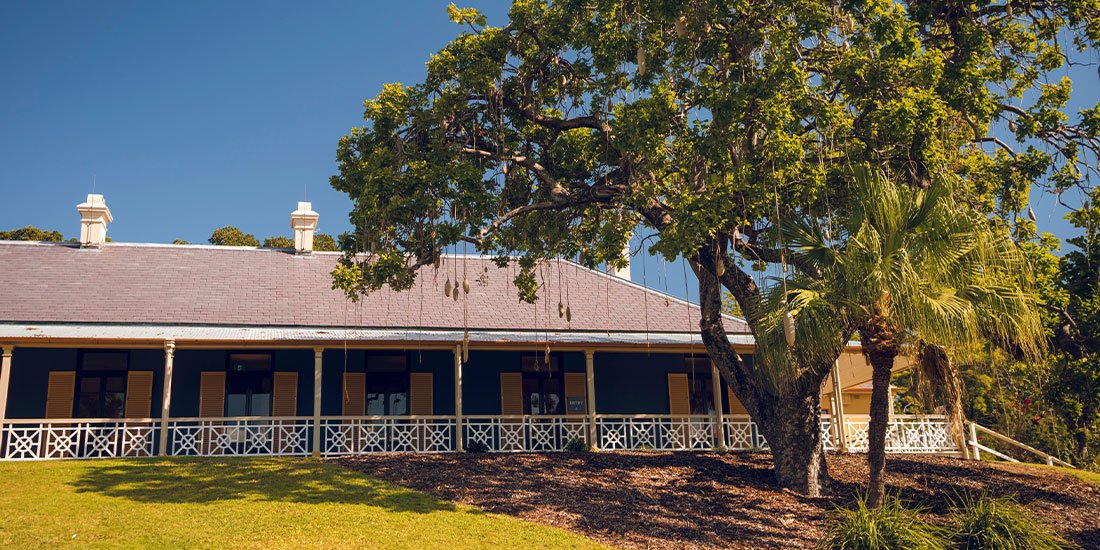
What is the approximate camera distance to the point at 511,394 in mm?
23438

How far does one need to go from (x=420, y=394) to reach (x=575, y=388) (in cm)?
400

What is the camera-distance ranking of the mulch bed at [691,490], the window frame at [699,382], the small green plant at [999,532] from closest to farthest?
the small green plant at [999,532], the mulch bed at [691,490], the window frame at [699,382]

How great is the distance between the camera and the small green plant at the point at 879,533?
40.5ft

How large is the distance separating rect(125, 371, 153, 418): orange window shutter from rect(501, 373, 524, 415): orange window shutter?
27.0 ft

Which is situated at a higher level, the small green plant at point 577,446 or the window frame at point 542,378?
the window frame at point 542,378

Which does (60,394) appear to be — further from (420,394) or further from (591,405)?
(591,405)

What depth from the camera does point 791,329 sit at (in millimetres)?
12414

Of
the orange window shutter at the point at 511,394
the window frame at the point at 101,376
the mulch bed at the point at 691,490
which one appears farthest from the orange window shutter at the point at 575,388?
the window frame at the point at 101,376

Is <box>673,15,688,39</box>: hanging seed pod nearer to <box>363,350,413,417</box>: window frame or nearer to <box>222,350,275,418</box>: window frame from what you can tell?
<box>363,350,413,417</box>: window frame

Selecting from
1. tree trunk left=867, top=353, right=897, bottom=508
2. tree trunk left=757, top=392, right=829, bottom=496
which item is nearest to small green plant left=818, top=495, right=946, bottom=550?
tree trunk left=867, top=353, right=897, bottom=508

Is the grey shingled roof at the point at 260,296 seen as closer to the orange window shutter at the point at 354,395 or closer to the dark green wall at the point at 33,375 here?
the dark green wall at the point at 33,375

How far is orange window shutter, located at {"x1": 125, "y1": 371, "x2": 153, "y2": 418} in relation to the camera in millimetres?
21531

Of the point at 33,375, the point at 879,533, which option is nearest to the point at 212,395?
the point at 33,375

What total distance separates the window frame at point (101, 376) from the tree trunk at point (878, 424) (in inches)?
645
